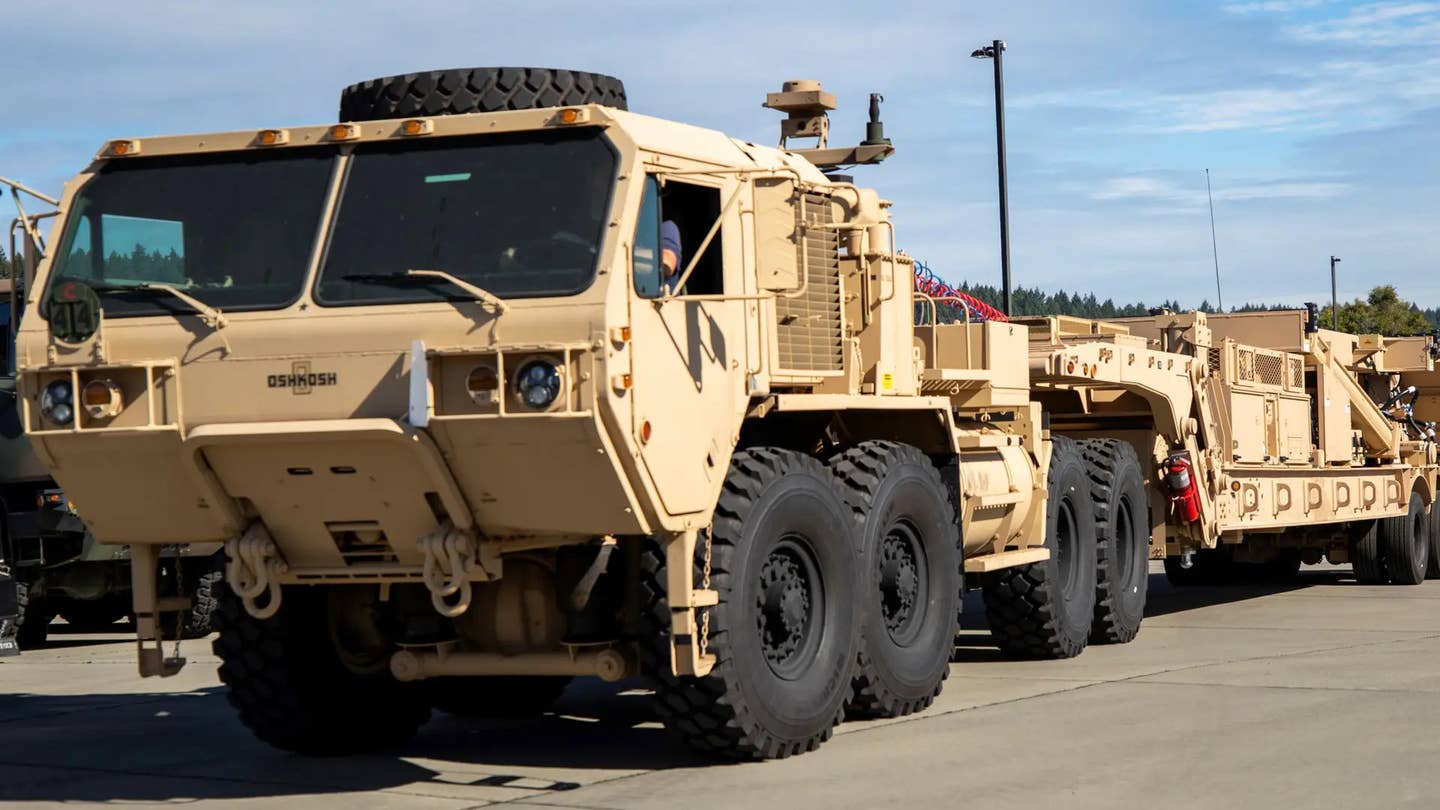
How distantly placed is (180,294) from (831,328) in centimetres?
330

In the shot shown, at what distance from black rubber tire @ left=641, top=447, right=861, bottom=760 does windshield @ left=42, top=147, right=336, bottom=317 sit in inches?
79.0

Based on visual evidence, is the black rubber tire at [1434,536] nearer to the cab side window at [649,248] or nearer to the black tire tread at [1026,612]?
the black tire tread at [1026,612]

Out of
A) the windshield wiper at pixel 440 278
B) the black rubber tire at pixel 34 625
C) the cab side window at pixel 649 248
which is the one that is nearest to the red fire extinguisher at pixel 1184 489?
the cab side window at pixel 649 248

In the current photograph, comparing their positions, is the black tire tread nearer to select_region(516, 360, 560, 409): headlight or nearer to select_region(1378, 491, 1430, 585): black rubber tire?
select_region(516, 360, 560, 409): headlight

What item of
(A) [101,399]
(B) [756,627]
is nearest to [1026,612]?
(B) [756,627]

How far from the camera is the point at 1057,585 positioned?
41.8ft

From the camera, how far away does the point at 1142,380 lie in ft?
46.6

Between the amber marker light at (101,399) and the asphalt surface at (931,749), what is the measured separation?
162cm

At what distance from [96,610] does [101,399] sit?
9245 mm

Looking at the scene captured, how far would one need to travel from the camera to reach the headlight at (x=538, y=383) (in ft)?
25.4

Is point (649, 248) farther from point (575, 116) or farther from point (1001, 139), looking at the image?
point (1001, 139)

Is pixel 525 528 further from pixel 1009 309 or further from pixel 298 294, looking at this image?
pixel 1009 309

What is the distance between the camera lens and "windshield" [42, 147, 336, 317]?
847cm

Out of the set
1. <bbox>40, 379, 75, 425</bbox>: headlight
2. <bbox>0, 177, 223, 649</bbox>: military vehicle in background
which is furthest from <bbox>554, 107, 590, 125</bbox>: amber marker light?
<bbox>0, 177, 223, 649</bbox>: military vehicle in background
